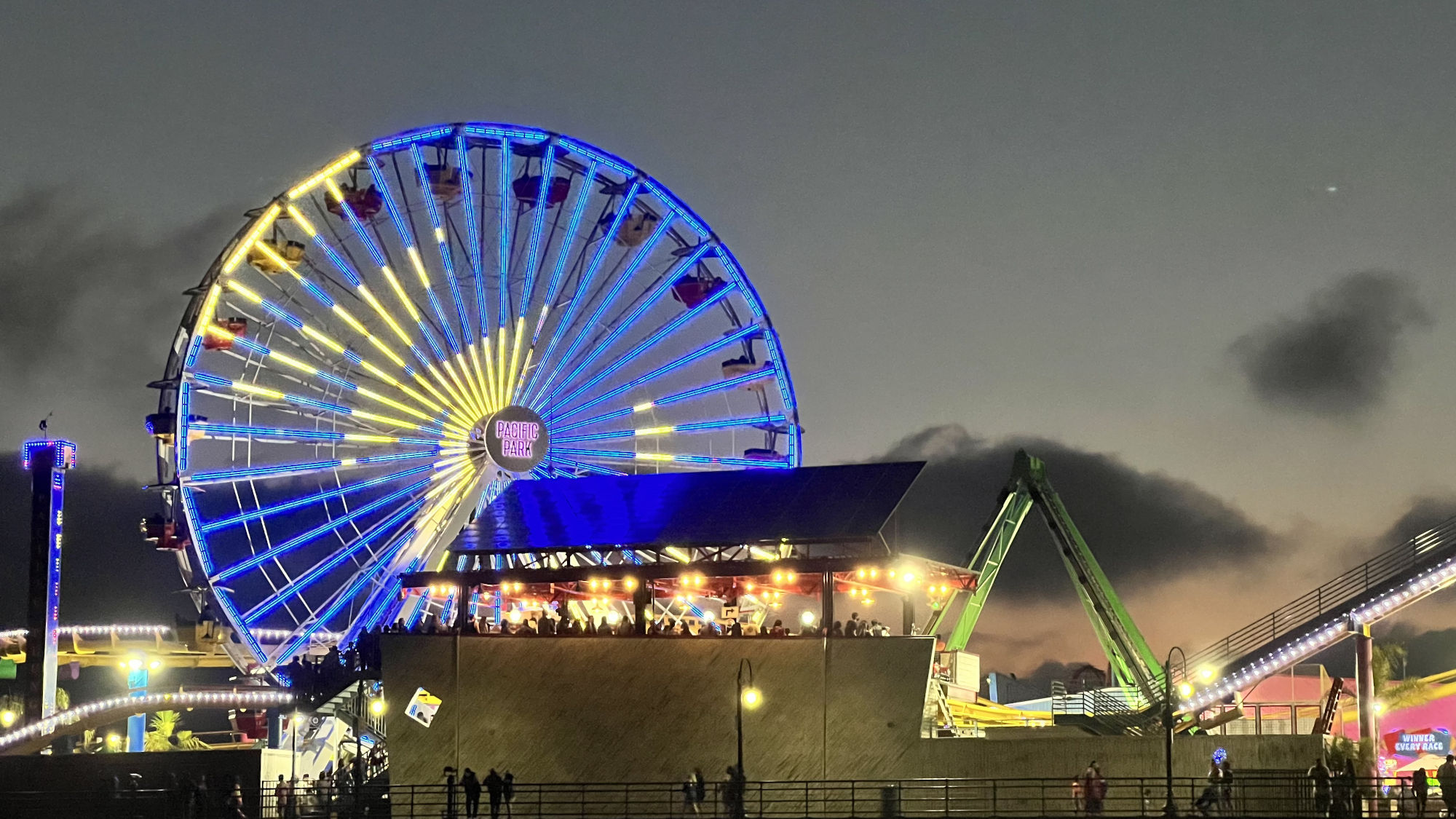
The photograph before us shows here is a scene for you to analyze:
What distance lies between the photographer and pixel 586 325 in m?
54.9

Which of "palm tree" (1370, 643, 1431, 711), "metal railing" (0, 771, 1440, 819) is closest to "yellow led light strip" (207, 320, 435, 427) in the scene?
"metal railing" (0, 771, 1440, 819)

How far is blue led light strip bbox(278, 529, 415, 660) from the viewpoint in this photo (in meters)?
51.7

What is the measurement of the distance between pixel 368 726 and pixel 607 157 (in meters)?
18.2

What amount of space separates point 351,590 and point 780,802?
2154 centimetres

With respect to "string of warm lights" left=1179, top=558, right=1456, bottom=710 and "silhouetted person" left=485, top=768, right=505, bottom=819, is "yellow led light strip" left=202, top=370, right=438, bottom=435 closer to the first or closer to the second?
"silhouetted person" left=485, top=768, right=505, bottom=819

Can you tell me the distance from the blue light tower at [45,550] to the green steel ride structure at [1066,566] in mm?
27361

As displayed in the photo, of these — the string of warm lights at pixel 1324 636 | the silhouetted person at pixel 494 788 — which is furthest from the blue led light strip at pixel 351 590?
the string of warm lights at pixel 1324 636

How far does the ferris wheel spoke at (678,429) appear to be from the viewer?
2159 inches

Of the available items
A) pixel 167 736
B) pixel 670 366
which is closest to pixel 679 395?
pixel 670 366

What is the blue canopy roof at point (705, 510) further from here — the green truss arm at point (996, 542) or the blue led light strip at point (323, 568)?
the green truss arm at point (996, 542)

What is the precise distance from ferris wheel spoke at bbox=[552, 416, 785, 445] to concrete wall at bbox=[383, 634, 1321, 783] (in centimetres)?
1535

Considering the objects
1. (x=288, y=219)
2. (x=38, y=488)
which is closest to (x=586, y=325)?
(x=288, y=219)

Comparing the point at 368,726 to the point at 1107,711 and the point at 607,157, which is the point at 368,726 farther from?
the point at 1107,711

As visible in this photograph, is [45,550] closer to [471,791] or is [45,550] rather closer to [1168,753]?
[471,791]
